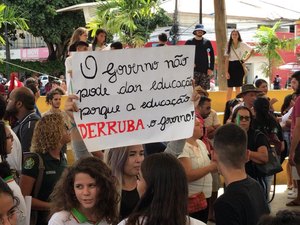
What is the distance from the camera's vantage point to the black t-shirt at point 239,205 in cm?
361

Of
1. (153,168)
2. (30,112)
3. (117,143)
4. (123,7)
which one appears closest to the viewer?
(153,168)

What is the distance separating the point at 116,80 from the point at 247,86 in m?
4.02

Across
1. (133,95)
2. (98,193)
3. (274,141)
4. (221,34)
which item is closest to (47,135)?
(133,95)

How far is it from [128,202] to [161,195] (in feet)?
3.27

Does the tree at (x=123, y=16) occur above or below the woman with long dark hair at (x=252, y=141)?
above

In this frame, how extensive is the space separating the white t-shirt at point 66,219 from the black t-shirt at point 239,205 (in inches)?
29.0

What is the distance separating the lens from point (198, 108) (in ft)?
25.1

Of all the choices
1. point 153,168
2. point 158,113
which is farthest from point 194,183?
point 153,168

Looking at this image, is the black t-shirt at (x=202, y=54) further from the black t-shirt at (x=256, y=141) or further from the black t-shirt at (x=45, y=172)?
the black t-shirt at (x=45, y=172)

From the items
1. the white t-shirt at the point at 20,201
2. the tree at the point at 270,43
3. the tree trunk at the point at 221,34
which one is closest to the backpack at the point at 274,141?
the white t-shirt at the point at 20,201

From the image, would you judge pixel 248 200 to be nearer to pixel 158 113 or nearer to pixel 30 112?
pixel 158 113

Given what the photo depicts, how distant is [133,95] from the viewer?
4.69 meters

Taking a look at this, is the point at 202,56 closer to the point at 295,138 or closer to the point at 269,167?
the point at 295,138

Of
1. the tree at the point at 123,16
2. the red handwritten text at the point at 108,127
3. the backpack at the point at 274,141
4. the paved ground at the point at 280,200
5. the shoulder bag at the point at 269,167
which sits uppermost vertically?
the tree at the point at 123,16
